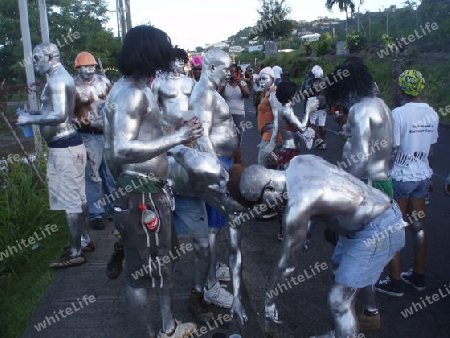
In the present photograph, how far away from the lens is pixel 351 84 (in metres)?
3.29

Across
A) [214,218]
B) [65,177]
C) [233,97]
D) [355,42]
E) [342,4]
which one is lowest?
[214,218]

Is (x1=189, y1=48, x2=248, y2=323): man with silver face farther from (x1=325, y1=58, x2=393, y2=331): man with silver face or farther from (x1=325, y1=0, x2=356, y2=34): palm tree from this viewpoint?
(x1=325, y1=0, x2=356, y2=34): palm tree

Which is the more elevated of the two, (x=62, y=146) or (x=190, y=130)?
(x=190, y=130)

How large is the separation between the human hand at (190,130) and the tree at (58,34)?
22.1 m

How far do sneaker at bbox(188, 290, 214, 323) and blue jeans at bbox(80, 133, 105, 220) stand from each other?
2.38m

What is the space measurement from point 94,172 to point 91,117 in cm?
68

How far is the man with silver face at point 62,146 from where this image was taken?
3.85m

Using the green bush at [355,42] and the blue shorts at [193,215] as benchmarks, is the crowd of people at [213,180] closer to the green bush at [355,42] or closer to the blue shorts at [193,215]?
the blue shorts at [193,215]

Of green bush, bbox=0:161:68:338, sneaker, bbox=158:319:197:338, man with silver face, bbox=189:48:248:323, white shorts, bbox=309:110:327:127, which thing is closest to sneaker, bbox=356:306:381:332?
man with silver face, bbox=189:48:248:323

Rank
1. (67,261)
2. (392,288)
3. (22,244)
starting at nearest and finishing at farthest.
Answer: (392,288), (67,261), (22,244)

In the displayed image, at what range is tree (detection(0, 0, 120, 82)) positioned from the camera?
24.4m

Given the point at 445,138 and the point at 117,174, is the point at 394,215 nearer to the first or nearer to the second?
the point at 117,174

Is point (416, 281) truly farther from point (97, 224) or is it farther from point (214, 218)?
point (97, 224)

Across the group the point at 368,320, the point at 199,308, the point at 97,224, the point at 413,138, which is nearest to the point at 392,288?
the point at 368,320
